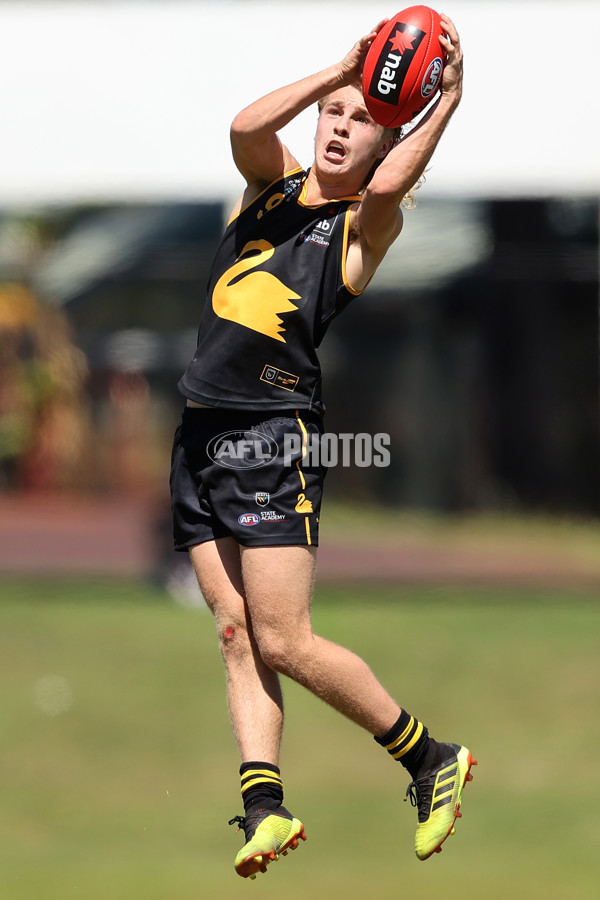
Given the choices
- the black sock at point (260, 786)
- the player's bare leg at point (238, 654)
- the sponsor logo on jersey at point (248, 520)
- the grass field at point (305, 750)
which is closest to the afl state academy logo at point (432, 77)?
the sponsor logo on jersey at point (248, 520)

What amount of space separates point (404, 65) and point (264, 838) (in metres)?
2.64

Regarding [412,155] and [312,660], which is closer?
[412,155]

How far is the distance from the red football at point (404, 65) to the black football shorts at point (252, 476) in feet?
3.69

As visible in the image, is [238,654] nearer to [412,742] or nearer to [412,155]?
[412,742]

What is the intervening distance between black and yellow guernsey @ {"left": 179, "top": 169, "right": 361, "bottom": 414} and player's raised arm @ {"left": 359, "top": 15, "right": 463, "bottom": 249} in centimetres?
21

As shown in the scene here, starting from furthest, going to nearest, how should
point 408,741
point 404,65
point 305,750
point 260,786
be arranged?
point 305,750 → point 408,741 → point 260,786 → point 404,65

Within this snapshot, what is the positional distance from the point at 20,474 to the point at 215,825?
17.6ft

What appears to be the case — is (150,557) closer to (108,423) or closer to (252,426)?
(108,423)

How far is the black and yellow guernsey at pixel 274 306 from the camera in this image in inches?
186

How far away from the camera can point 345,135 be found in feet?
15.6

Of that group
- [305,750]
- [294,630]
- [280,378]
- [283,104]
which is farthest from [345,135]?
[305,750]

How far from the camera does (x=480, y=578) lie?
50.2 feet

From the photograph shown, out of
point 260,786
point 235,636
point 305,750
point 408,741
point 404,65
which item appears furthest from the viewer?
point 305,750

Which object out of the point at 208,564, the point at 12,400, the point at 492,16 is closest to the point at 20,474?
the point at 12,400
